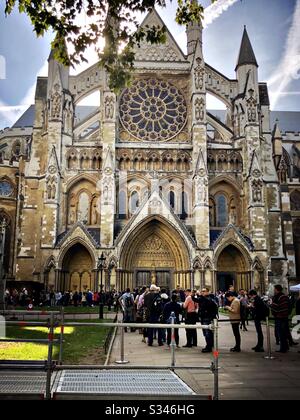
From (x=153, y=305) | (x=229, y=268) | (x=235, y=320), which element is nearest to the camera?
(x=235, y=320)

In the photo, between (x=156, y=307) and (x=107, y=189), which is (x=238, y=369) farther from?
(x=107, y=189)

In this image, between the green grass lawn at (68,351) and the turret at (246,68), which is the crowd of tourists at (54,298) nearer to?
the green grass lawn at (68,351)

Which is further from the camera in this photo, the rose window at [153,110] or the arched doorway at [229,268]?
the rose window at [153,110]

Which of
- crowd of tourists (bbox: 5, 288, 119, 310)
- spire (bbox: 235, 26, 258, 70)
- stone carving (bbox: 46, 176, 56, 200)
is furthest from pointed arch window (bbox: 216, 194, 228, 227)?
stone carving (bbox: 46, 176, 56, 200)

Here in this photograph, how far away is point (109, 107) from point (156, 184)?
715 cm

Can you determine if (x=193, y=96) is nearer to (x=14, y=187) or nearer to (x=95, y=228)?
(x=95, y=228)

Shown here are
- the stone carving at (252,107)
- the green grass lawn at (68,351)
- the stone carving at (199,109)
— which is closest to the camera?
the green grass lawn at (68,351)

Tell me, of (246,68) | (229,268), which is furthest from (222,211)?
(246,68)

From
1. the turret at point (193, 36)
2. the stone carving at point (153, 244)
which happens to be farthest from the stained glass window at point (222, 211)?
the turret at point (193, 36)

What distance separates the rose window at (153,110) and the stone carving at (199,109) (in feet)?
6.92

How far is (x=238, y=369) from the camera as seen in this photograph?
826 centimetres

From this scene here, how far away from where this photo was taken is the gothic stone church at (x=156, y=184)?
29.6 metres

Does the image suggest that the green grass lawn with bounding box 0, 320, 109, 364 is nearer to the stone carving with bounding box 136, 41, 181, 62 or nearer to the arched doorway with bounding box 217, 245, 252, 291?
the arched doorway with bounding box 217, 245, 252, 291
